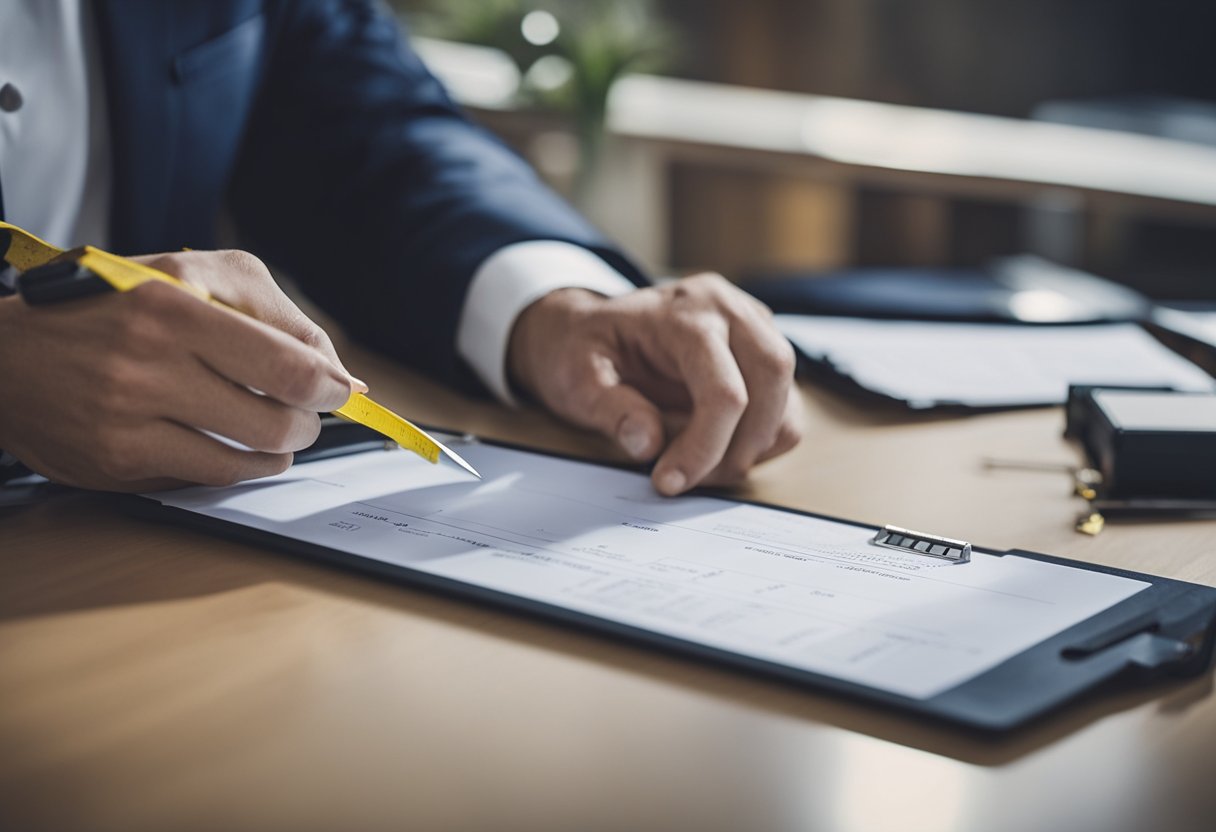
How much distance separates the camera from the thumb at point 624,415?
1.99ft

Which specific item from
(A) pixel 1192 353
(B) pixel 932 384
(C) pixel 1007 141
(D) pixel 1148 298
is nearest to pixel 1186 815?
(B) pixel 932 384

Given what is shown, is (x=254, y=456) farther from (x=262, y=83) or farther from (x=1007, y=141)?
(x=1007, y=141)

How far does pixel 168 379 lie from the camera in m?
0.49

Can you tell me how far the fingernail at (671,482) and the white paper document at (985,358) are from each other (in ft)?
0.86

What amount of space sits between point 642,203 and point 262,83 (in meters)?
1.53

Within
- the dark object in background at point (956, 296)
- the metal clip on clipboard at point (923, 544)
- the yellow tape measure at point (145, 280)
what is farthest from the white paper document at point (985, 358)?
the yellow tape measure at point (145, 280)

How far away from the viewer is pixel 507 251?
0.80 m

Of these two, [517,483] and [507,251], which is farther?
[507,251]

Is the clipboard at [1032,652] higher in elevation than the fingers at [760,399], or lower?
lower

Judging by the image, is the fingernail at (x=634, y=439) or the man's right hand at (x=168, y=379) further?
the fingernail at (x=634, y=439)

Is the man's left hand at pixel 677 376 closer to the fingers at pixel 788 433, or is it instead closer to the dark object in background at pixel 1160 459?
the fingers at pixel 788 433

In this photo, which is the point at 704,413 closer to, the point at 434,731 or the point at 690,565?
the point at 690,565

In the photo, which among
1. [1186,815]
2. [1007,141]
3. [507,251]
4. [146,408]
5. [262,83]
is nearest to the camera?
[1186,815]

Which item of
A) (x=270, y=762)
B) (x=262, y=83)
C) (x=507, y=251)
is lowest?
(x=270, y=762)
